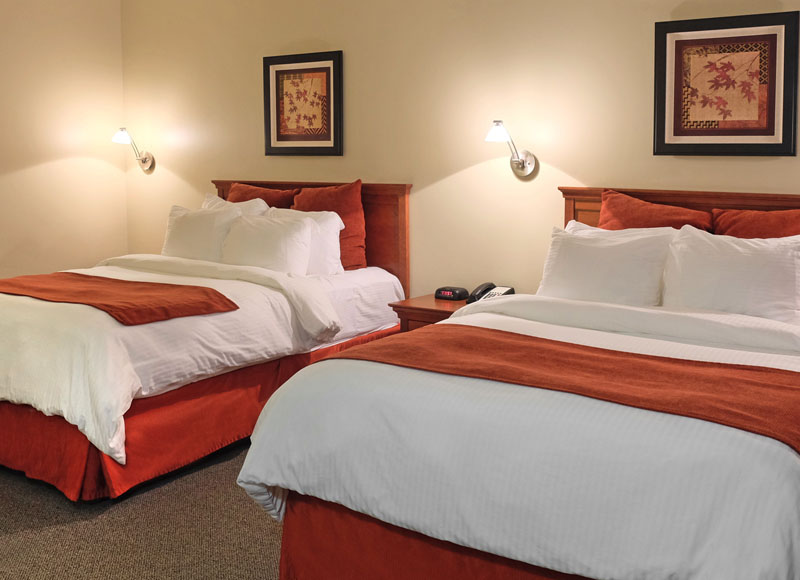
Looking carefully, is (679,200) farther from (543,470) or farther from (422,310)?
(543,470)

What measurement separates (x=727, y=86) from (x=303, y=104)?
2487 millimetres

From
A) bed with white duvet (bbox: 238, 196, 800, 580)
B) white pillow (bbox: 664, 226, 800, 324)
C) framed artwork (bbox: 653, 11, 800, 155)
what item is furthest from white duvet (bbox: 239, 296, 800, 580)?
framed artwork (bbox: 653, 11, 800, 155)

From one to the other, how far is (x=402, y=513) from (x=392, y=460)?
135 millimetres

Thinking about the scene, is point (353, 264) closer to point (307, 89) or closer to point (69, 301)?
point (307, 89)

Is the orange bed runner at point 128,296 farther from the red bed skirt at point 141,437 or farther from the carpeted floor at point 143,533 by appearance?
the carpeted floor at point 143,533

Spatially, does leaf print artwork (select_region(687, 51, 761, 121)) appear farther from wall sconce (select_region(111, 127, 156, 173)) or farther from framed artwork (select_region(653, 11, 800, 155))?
wall sconce (select_region(111, 127, 156, 173))

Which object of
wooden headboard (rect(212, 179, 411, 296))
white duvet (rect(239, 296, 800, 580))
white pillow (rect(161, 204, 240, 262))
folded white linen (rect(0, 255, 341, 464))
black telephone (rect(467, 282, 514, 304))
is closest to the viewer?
white duvet (rect(239, 296, 800, 580))

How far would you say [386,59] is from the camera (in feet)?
14.8

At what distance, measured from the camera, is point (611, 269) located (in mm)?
3145

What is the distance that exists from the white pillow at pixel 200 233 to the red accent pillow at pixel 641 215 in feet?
6.76

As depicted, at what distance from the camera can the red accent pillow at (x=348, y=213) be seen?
4.48m

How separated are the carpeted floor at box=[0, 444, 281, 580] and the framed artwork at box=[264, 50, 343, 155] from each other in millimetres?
2288

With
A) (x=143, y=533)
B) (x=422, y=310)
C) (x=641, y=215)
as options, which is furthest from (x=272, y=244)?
(x=641, y=215)

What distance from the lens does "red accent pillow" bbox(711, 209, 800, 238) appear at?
317cm
